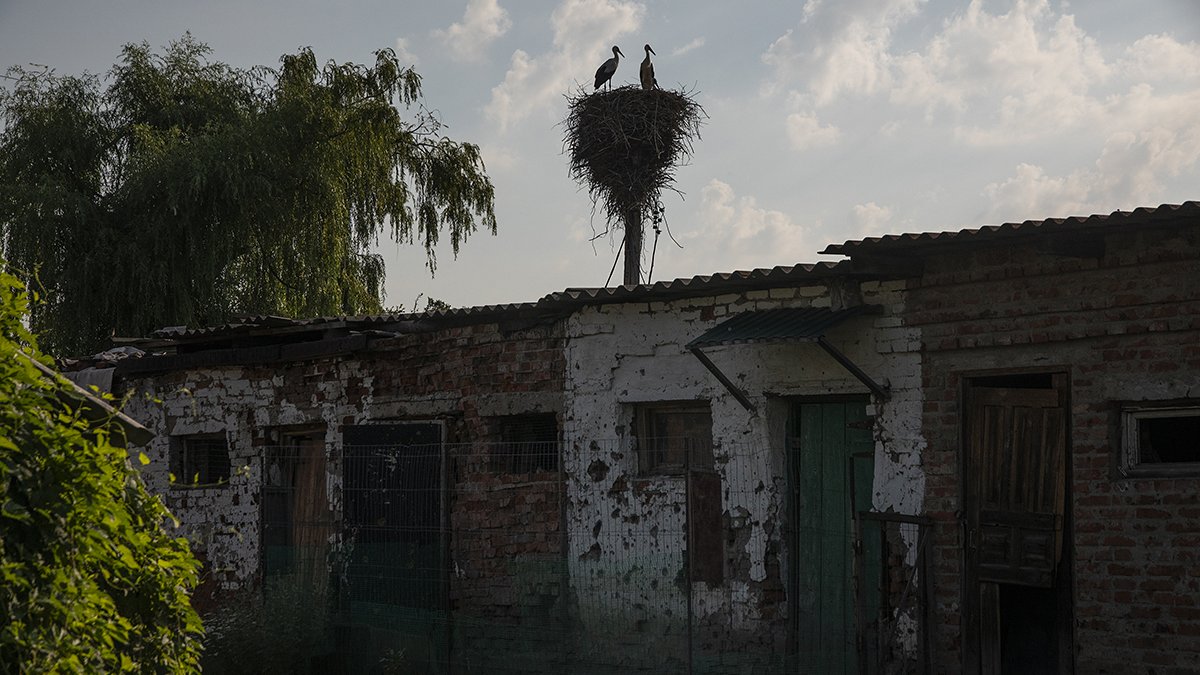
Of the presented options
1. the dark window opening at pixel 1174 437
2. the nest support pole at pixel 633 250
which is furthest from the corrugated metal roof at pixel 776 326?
the nest support pole at pixel 633 250

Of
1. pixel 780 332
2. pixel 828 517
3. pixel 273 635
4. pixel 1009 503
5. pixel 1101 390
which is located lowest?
pixel 273 635

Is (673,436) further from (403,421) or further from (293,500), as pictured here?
(293,500)

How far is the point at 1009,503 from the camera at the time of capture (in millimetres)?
8344

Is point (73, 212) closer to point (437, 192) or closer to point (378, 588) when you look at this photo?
point (437, 192)

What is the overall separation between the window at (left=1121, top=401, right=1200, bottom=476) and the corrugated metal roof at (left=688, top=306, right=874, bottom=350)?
6.36ft

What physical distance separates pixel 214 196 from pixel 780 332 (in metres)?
12.3

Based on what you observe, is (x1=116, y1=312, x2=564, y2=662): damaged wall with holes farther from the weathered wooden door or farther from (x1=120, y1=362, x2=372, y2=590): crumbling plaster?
the weathered wooden door

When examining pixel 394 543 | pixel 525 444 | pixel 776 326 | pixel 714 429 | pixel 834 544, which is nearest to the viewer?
pixel 776 326

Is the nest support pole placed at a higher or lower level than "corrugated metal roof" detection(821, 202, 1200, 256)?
higher

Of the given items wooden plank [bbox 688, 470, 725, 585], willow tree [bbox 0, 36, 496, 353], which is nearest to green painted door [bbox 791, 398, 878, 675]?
wooden plank [bbox 688, 470, 725, 585]

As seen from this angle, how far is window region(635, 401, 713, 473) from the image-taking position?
32.5 feet

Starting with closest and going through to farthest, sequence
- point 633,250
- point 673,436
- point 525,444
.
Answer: point 673,436, point 525,444, point 633,250

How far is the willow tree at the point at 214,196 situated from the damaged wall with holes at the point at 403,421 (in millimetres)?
5621

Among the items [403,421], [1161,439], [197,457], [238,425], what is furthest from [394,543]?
[1161,439]
